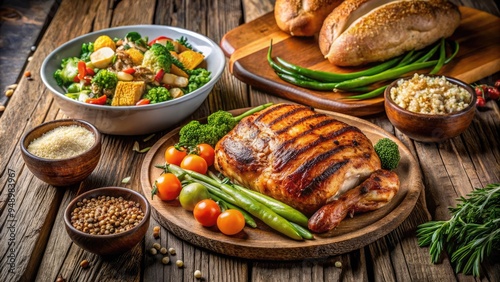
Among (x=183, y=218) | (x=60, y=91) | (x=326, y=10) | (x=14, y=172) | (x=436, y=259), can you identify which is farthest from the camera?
(x=326, y=10)

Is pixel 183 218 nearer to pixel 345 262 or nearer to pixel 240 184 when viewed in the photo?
pixel 240 184

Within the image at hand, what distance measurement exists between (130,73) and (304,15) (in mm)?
1889

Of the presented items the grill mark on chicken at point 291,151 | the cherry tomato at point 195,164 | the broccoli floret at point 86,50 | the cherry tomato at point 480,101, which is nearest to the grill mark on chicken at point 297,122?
the grill mark on chicken at point 291,151

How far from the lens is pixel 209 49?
5.61m

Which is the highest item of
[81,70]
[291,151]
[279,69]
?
[291,151]

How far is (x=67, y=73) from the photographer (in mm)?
5176

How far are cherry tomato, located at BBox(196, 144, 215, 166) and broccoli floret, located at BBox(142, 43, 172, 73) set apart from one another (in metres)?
0.86

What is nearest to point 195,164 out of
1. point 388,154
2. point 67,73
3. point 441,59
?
point 388,154

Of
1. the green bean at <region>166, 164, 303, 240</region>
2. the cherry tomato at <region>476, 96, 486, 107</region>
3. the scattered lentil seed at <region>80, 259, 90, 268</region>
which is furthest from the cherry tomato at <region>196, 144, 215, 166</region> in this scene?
the cherry tomato at <region>476, 96, 486, 107</region>

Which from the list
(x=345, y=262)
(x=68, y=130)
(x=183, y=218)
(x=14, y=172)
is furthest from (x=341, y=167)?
(x=14, y=172)

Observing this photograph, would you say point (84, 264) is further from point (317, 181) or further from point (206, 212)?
point (317, 181)

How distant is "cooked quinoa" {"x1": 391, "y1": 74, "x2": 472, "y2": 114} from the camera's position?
4656 millimetres

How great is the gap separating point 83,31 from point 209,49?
171 cm

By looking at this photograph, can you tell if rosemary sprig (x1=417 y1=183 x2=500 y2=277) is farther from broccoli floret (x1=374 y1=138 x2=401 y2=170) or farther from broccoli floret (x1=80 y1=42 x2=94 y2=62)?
broccoli floret (x1=80 y1=42 x2=94 y2=62)
